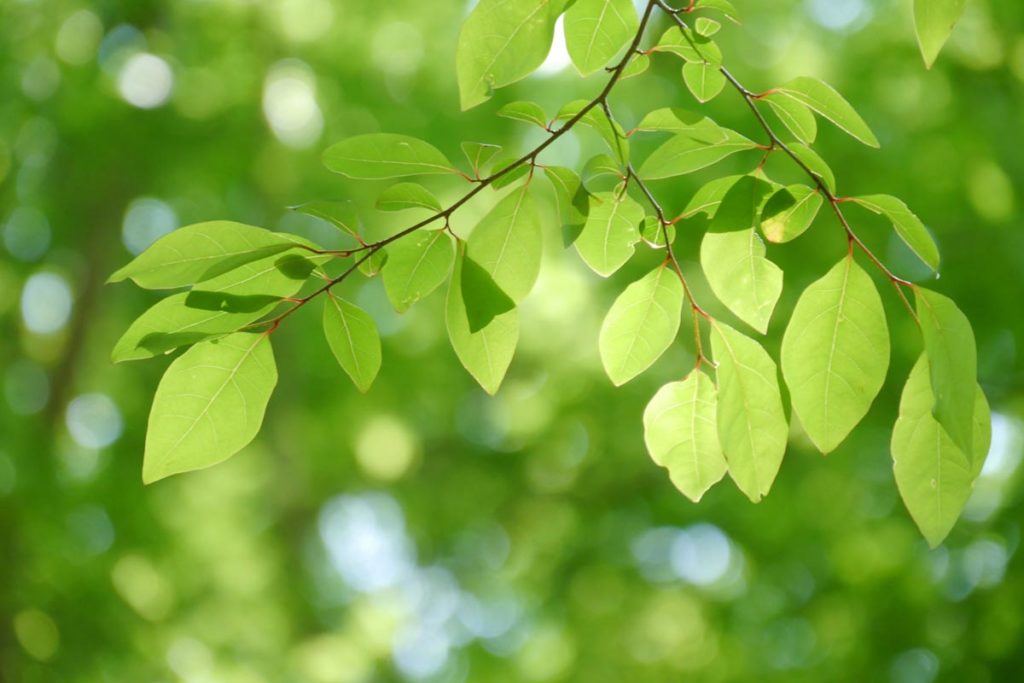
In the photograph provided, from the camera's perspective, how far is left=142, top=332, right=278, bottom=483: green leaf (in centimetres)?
62

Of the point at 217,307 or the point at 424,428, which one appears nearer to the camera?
the point at 217,307

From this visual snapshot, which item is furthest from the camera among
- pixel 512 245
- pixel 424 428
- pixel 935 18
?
pixel 424 428

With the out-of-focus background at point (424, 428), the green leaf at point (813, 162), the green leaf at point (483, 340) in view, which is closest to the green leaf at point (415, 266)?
the green leaf at point (483, 340)

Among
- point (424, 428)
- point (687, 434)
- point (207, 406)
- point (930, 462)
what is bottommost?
point (930, 462)

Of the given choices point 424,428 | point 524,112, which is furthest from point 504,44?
point 424,428

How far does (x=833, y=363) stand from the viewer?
0.62 m

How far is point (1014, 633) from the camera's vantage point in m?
2.82

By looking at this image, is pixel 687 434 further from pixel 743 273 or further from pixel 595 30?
pixel 595 30

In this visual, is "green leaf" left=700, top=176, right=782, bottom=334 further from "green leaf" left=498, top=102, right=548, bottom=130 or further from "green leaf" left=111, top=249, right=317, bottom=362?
"green leaf" left=111, top=249, right=317, bottom=362

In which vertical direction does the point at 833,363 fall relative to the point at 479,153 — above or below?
below

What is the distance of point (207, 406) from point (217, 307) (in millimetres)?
75

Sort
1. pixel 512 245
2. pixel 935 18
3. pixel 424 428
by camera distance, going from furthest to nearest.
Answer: pixel 424 428 < pixel 512 245 < pixel 935 18

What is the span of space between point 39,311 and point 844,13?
402 centimetres

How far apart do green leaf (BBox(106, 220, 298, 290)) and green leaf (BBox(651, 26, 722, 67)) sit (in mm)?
→ 286
